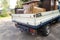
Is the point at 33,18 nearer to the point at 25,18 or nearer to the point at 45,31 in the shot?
the point at 25,18

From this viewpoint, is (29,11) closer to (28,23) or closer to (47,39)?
(28,23)

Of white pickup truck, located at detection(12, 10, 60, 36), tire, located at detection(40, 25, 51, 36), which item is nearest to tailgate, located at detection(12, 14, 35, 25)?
white pickup truck, located at detection(12, 10, 60, 36)

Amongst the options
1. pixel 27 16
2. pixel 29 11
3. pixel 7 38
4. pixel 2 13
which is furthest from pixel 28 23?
pixel 2 13

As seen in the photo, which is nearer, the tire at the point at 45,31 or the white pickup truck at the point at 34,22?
the white pickup truck at the point at 34,22

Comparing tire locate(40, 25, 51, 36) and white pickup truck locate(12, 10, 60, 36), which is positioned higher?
white pickup truck locate(12, 10, 60, 36)

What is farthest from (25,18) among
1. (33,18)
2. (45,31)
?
(45,31)

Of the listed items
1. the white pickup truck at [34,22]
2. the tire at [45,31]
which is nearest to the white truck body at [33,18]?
the white pickup truck at [34,22]

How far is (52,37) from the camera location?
5348 millimetres

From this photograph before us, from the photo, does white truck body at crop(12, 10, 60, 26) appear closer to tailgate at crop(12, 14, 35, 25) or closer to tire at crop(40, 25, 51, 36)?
tailgate at crop(12, 14, 35, 25)

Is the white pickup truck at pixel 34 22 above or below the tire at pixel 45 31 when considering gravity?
above

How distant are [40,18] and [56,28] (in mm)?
2211

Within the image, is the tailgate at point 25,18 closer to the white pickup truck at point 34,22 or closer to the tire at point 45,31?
the white pickup truck at point 34,22

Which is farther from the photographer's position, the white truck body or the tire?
the tire

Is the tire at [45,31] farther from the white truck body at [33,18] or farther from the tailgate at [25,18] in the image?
the tailgate at [25,18]
